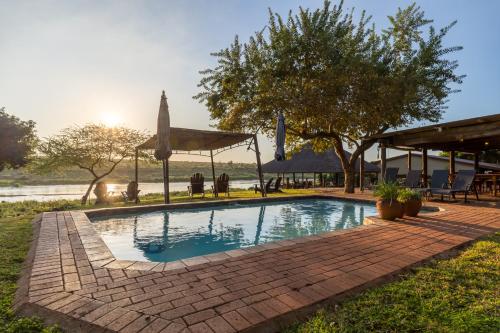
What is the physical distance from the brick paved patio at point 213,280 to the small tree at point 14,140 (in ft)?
63.9

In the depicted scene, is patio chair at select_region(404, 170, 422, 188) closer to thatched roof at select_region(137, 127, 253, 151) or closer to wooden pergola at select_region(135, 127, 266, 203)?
wooden pergola at select_region(135, 127, 266, 203)

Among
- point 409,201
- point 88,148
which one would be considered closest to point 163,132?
point 409,201

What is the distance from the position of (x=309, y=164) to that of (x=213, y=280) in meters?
22.5

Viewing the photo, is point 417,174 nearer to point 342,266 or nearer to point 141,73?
point 342,266

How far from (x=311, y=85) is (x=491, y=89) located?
980cm

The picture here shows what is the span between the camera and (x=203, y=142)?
44.3ft

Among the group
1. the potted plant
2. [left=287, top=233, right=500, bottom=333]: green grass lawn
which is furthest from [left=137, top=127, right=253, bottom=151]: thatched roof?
[left=287, top=233, right=500, bottom=333]: green grass lawn

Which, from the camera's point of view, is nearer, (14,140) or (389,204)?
(389,204)

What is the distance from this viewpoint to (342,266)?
133 inches

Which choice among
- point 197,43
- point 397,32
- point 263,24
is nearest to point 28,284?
point 197,43

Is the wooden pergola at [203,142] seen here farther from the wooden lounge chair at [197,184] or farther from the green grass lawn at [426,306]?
the green grass lawn at [426,306]

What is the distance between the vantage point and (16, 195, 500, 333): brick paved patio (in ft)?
7.40

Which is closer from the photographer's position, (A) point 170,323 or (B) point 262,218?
(A) point 170,323

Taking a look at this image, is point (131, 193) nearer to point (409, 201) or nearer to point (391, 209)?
point (391, 209)
